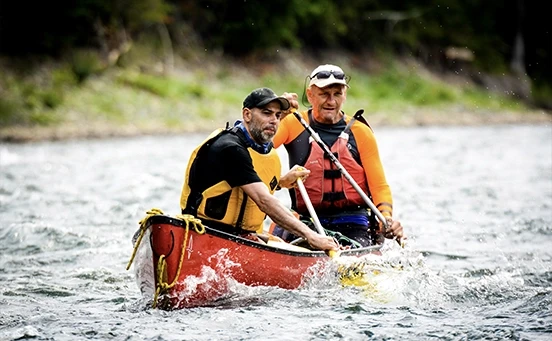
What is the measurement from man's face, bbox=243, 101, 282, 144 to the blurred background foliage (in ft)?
60.4

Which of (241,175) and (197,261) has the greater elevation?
(241,175)

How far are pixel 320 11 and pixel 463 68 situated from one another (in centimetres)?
1195

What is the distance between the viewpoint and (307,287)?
22.5 feet

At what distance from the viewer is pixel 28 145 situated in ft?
71.9

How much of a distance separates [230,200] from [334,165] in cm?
148

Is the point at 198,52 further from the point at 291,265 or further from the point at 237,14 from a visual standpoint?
the point at 291,265

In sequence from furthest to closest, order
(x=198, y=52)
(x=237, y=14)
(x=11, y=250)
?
(x=237, y=14)
(x=198, y=52)
(x=11, y=250)

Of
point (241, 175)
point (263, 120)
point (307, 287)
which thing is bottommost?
point (307, 287)

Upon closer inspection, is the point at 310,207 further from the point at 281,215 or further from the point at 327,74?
the point at 327,74

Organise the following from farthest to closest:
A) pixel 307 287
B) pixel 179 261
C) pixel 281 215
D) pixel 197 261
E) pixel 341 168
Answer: pixel 341 168 < pixel 307 287 < pixel 281 215 < pixel 197 261 < pixel 179 261

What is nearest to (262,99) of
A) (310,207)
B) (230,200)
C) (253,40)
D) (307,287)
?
(230,200)

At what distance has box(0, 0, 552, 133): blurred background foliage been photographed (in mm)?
27297

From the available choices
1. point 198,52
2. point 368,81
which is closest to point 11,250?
point 198,52

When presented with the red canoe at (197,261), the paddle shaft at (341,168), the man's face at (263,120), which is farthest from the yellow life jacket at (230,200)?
the paddle shaft at (341,168)
